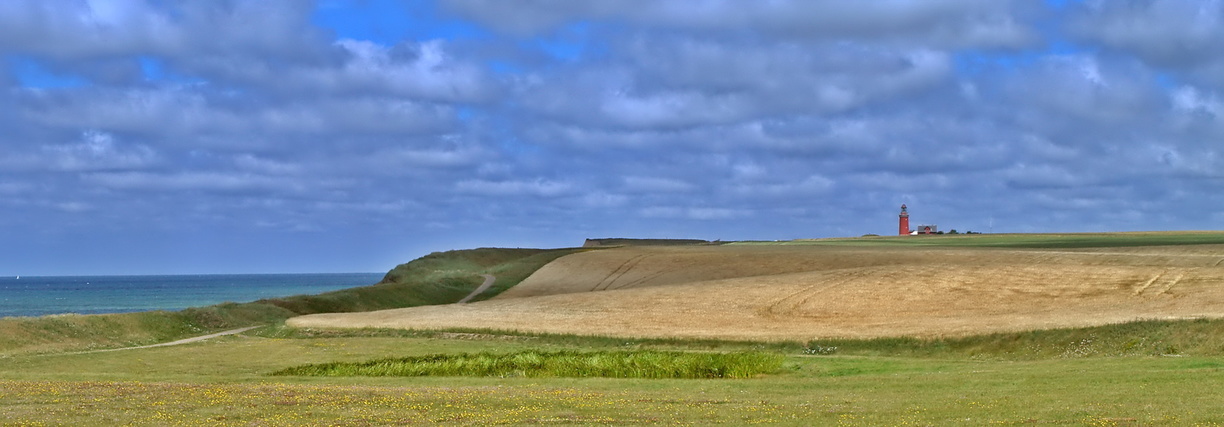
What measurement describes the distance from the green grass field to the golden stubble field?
11.6ft

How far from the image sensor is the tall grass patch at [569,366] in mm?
35438

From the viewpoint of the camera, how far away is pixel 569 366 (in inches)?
1460

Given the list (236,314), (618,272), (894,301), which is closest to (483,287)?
(618,272)

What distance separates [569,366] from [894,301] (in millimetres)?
26458

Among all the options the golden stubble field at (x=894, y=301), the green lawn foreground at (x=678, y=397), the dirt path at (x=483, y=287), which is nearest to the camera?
the green lawn foreground at (x=678, y=397)

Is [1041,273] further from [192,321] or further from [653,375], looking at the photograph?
[192,321]

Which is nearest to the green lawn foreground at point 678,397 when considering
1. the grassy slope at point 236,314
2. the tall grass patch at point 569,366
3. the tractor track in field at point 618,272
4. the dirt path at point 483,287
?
the tall grass patch at point 569,366

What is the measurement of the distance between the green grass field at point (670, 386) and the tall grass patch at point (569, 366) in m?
0.90

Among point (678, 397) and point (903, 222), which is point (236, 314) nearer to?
point (678, 397)

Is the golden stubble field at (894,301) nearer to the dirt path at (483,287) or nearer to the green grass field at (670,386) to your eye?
the green grass field at (670,386)

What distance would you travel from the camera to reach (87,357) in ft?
140

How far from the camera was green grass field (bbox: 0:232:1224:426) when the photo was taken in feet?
69.8

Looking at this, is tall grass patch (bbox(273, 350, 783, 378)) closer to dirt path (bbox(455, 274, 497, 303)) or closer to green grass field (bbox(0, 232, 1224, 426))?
green grass field (bbox(0, 232, 1224, 426))

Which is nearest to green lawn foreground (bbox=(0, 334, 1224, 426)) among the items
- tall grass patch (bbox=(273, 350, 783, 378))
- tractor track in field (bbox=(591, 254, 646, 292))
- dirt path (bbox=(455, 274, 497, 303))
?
tall grass patch (bbox=(273, 350, 783, 378))
